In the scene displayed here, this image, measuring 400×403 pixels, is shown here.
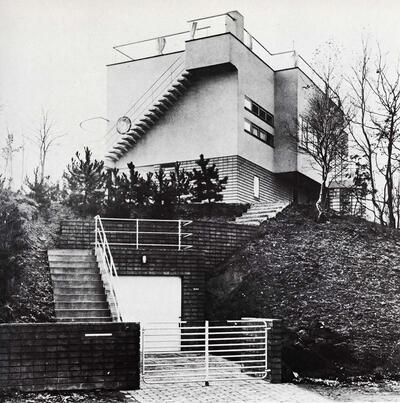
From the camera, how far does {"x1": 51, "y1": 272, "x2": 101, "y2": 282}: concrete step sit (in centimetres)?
1328

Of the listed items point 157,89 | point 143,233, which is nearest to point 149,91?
point 157,89

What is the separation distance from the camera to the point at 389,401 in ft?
32.0

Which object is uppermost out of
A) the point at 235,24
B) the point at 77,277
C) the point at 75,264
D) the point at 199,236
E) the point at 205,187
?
the point at 235,24

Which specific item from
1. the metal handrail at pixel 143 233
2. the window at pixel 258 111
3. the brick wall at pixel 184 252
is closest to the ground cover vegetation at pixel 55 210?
the brick wall at pixel 184 252

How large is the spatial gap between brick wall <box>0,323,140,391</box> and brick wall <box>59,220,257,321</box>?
4.23 meters

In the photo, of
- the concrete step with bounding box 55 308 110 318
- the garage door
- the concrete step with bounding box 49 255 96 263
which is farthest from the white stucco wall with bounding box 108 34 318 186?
the concrete step with bounding box 55 308 110 318

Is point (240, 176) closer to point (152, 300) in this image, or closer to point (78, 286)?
point (152, 300)

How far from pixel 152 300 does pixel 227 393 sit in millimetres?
4694

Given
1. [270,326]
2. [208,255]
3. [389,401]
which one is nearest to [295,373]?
[270,326]

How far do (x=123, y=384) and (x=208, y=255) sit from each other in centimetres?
734

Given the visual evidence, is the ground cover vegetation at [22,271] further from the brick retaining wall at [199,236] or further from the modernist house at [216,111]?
the modernist house at [216,111]

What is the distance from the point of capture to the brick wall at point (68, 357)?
31.5 ft

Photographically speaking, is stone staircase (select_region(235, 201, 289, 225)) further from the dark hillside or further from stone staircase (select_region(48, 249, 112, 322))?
stone staircase (select_region(48, 249, 112, 322))

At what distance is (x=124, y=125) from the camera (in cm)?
2706
